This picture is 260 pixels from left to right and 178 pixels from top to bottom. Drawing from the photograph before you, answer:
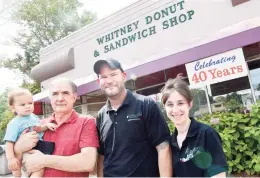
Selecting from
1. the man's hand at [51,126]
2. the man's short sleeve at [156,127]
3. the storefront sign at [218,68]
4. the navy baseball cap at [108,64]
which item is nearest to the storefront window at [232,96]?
the storefront sign at [218,68]

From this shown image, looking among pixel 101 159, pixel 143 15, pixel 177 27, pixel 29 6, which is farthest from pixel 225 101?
pixel 29 6

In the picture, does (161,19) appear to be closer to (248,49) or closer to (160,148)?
(248,49)

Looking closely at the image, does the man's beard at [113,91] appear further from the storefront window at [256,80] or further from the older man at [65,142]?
the storefront window at [256,80]

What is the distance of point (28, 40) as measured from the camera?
88.0 feet

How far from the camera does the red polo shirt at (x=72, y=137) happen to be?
2.04 metres

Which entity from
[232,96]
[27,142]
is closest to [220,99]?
[232,96]

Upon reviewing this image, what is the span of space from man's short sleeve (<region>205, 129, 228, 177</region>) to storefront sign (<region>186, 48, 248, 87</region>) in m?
5.38

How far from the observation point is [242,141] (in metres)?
5.29

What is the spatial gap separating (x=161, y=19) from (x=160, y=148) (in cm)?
782

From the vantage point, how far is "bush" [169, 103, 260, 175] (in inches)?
199

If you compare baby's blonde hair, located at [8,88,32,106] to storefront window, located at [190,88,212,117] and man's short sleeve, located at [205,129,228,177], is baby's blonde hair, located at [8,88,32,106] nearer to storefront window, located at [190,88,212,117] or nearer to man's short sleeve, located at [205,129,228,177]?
man's short sleeve, located at [205,129,228,177]

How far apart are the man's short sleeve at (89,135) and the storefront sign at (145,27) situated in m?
7.18

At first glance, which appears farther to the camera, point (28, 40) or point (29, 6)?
point (28, 40)

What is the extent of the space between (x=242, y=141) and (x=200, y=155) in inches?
158
